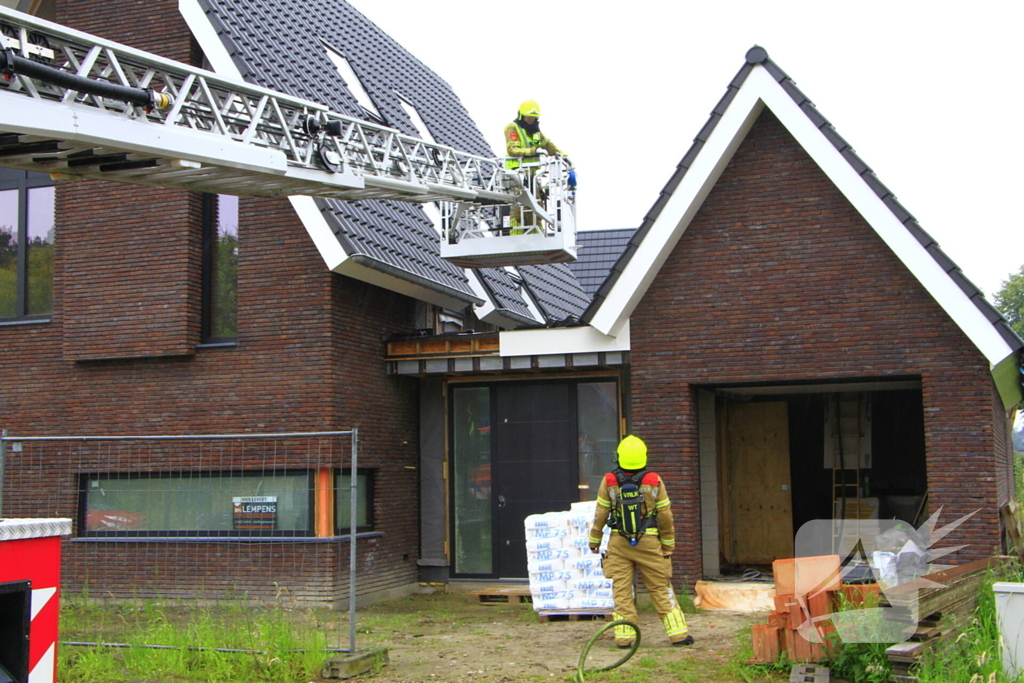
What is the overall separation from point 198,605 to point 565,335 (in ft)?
17.3

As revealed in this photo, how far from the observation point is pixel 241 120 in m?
8.91

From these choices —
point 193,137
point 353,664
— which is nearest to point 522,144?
point 193,137

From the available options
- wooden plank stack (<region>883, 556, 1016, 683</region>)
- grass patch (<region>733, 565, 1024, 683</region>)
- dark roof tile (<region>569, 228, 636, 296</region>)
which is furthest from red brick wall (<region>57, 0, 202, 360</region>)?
dark roof tile (<region>569, 228, 636, 296</region>)

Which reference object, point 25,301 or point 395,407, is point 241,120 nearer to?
point 395,407

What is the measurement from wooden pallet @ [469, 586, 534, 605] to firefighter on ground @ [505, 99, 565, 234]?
4685 mm

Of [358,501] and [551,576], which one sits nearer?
[551,576]

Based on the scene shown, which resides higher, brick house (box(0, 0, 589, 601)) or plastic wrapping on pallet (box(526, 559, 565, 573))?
brick house (box(0, 0, 589, 601))

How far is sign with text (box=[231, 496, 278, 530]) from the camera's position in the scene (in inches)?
517

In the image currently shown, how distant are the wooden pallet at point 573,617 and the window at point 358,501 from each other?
2736mm

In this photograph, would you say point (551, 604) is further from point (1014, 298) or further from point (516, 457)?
point (1014, 298)

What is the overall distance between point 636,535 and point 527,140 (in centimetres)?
560

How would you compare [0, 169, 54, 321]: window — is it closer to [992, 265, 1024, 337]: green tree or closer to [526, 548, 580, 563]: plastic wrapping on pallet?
[526, 548, 580, 563]: plastic wrapping on pallet

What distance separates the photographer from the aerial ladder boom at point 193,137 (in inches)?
273

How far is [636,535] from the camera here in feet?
31.1
